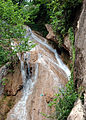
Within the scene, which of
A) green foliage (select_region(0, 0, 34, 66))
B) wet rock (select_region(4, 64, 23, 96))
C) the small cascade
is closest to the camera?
the small cascade

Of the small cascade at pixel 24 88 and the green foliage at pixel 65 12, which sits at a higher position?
the green foliage at pixel 65 12

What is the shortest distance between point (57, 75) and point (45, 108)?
2064 mm

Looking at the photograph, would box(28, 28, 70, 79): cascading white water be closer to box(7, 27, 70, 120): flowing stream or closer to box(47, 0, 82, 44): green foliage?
box(7, 27, 70, 120): flowing stream

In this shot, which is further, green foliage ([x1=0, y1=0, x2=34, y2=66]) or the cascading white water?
the cascading white water

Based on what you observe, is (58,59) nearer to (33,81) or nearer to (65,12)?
(33,81)

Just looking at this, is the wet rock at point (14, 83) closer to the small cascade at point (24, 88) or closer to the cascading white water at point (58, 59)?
the small cascade at point (24, 88)

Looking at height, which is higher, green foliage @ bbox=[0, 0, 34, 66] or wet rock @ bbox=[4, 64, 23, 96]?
green foliage @ bbox=[0, 0, 34, 66]

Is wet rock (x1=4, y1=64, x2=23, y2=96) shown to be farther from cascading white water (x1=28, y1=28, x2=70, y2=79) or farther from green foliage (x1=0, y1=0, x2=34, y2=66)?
cascading white water (x1=28, y1=28, x2=70, y2=79)

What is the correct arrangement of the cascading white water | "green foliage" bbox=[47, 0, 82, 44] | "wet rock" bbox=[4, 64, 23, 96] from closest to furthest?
"green foliage" bbox=[47, 0, 82, 44]
"wet rock" bbox=[4, 64, 23, 96]
the cascading white water

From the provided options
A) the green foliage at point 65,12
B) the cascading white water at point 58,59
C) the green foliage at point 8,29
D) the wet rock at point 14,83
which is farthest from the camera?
the cascading white water at point 58,59

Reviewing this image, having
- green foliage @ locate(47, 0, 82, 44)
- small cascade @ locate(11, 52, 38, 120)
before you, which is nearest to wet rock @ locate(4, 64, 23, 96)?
small cascade @ locate(11, 52, 38, 120)

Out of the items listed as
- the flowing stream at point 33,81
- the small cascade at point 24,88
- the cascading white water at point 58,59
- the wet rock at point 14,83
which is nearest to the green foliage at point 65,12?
the cascading white water at point 58,59

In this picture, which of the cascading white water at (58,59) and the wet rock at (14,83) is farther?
the cascading white water at (58,59)

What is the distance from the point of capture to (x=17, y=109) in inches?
226
